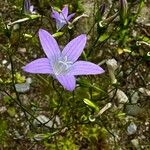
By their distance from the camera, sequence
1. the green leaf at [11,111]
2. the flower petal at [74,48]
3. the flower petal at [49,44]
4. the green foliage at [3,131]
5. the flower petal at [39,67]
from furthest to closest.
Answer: the green leaf at [11,111]
the green foliage at [3,131]
the flower petal at [74,48]
the flower petal at [49,44]
the flower petal at [39,67]

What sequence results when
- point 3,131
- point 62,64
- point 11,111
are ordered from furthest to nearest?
point 11,111
point 3,131
point 62,64

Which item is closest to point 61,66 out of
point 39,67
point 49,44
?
point 49,44

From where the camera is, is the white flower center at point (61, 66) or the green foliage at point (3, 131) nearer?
the white flower center at point (61, 66)

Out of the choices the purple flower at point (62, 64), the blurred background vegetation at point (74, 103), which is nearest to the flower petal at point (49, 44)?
the purple flower at point (62, 64)

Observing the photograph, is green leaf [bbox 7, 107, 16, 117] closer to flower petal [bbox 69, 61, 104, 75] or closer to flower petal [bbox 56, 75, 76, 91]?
flower petal [bbox 69, 61, 104, 75]

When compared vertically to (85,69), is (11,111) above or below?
below

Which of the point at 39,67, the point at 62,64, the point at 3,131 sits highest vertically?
the point at 39,67

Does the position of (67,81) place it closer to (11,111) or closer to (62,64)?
(62,64)

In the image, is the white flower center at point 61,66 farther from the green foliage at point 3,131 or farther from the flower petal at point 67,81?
the green foliage at point 3,131

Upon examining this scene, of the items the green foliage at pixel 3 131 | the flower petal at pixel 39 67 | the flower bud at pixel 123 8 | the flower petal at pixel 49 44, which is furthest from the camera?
the green foliage at pixel 3 131
